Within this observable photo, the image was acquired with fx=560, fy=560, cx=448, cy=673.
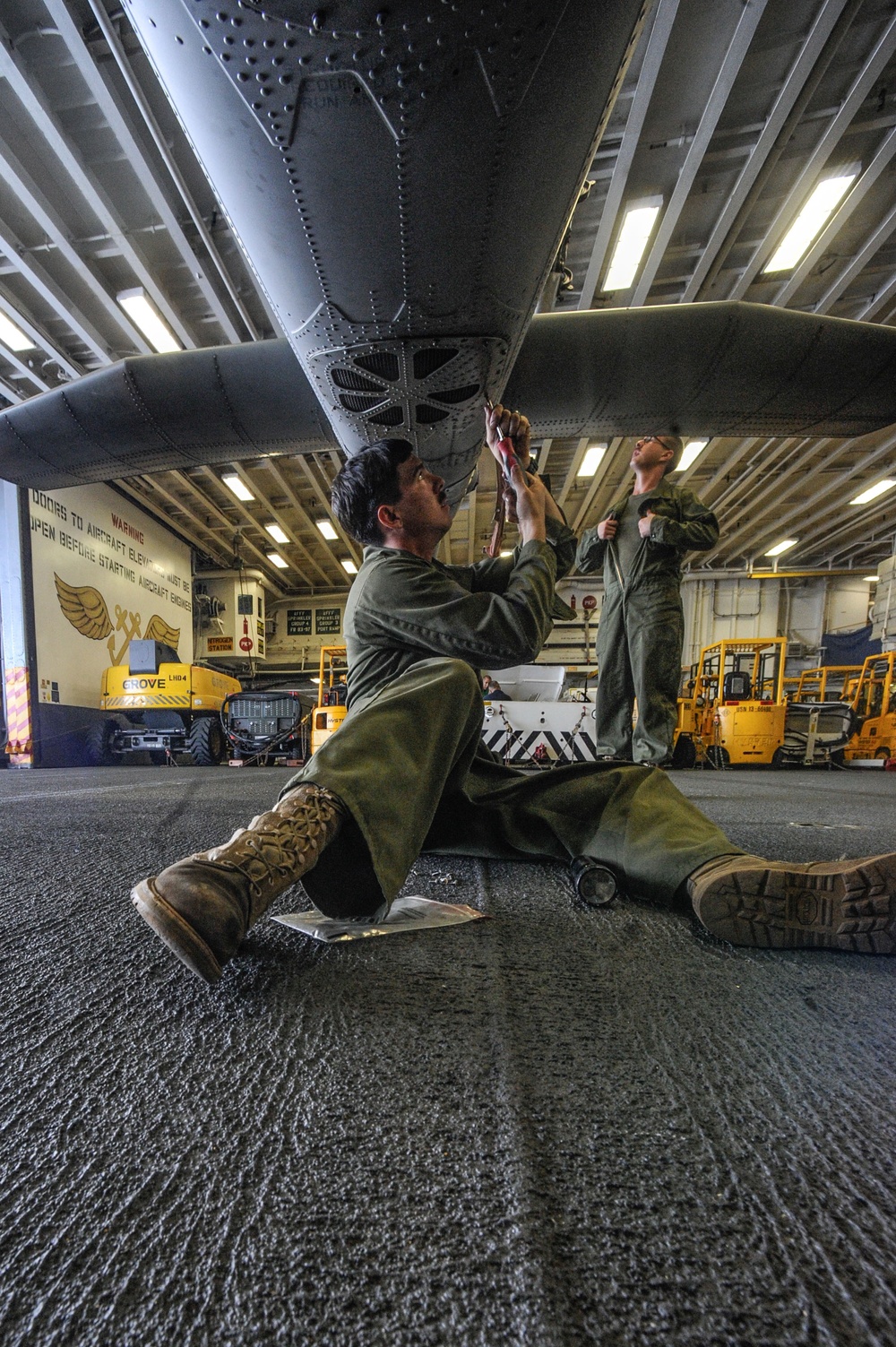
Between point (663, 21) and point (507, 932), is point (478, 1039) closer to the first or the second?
point (507, 932)

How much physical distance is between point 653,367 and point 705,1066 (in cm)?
245

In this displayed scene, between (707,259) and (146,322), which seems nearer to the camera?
(707,259)

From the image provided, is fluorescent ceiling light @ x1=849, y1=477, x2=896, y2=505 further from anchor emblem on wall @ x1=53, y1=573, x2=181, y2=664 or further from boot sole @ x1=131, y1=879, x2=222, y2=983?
anchor emblem on wall @ x1=53, y1=573, x2=181, y2=664

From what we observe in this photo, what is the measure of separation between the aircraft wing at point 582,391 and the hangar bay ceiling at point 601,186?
54 mm

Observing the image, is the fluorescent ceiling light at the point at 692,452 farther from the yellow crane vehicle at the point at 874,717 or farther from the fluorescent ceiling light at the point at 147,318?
the fluorescent ceiling light at the point at 147,318

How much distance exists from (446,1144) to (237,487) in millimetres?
8463

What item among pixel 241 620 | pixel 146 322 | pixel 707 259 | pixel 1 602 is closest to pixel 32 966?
pixel 707 259

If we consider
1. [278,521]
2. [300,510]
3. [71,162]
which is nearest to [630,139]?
[71,162]

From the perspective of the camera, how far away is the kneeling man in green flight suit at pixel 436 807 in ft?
2.08

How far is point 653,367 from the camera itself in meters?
2.25

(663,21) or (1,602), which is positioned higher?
(663,21)

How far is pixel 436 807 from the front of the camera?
0.87 metres

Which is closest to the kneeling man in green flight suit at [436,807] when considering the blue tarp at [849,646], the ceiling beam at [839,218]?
the ceiling beam at [839,218]

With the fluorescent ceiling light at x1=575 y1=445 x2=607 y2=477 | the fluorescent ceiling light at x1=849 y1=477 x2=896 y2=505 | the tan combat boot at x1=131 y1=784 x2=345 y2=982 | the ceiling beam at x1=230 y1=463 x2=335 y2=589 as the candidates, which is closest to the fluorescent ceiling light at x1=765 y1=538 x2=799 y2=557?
the fluorescent ceiling light at x1=849 y1=477 x2=896 y2=505
